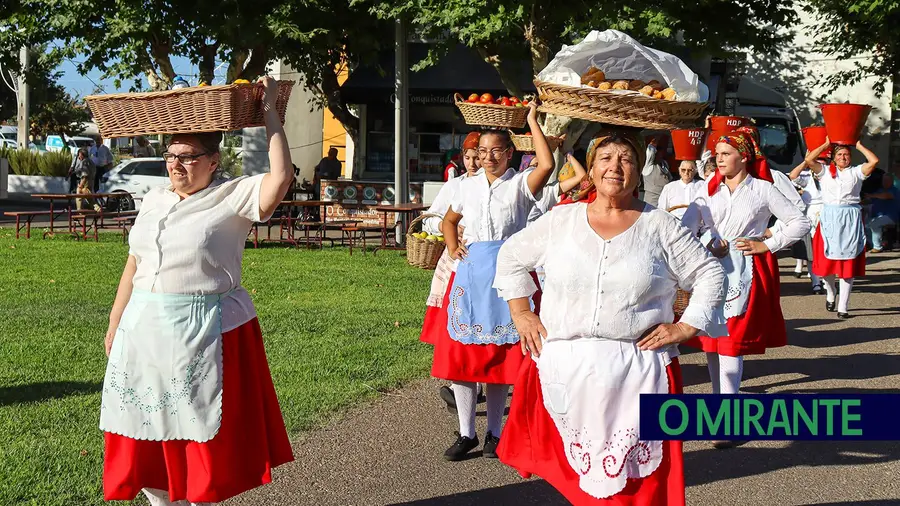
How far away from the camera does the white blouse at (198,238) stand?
14.3 ft

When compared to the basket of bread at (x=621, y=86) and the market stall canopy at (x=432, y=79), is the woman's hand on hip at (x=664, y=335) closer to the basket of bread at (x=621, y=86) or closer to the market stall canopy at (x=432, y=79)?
the basket of bread at (x=621, y=86)

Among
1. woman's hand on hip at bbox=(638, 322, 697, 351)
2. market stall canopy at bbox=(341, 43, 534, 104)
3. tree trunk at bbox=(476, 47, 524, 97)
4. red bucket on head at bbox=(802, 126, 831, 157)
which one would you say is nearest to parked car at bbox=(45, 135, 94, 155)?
market stall canopy at bbox=(341, 43, 534, 104)

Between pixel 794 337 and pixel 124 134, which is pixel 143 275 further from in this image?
pixel 794 337

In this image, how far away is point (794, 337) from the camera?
11258mm

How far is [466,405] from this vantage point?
6.46 metres

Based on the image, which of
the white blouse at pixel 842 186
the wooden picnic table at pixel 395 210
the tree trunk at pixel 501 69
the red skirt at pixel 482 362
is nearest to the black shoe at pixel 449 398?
the red skirt at pixel 482 362

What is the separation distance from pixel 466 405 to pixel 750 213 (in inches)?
87.0

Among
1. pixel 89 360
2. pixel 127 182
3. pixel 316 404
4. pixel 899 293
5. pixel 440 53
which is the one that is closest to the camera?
pixel 316 404

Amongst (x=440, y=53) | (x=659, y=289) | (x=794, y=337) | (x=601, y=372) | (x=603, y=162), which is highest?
(x=440, y=53)

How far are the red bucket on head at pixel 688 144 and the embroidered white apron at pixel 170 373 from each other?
8898 millimetres

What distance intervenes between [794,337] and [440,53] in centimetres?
844

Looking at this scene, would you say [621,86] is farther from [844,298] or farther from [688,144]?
[844,298]

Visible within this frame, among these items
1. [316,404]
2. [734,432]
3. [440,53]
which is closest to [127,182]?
[440,53]

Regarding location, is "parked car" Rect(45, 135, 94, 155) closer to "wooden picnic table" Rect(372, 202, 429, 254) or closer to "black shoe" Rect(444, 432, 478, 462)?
"wooden picnic table" Rect(372, 202, 429, 254)
